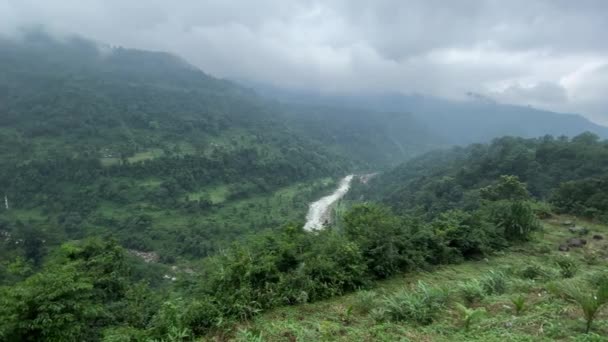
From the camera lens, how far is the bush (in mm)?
5508

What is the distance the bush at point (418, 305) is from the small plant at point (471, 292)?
480mm

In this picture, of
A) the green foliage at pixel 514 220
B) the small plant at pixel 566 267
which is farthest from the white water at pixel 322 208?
the small plant at pixel 566 267

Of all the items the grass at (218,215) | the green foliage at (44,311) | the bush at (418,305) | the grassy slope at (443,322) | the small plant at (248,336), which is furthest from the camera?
the grass at (218,215)

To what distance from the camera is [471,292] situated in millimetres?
6324

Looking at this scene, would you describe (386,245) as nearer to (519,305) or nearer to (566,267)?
(519,305)

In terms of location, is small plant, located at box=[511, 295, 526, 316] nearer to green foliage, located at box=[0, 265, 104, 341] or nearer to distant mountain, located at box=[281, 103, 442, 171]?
green foliage, located at box=[0, 265, 104, 341]

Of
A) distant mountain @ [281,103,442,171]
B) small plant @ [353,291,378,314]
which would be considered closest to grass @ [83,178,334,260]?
small plant @ [353,291,378,314]

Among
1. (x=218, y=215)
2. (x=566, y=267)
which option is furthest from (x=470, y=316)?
(x=218, y=215)

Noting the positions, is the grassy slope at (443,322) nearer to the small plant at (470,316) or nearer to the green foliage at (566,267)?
the small plant at (470,316)

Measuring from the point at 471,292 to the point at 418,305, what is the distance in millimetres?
1437

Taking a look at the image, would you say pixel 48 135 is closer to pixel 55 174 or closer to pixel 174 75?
pixel 55 174

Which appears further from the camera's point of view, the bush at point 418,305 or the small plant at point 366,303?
the small plant at point 366,303

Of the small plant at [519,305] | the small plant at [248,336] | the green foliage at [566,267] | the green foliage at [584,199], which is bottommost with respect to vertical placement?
the small plant at [248,336]

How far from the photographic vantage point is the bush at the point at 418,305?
5.51 m
